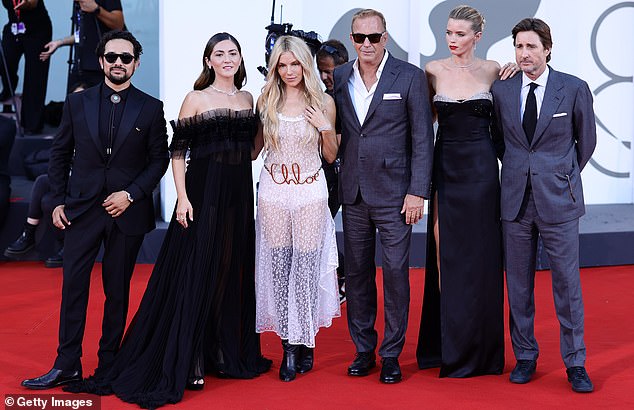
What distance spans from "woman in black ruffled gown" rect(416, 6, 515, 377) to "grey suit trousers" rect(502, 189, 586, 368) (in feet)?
0.38

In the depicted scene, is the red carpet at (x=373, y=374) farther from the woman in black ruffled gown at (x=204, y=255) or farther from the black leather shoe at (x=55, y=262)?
the black leather shoe at (x=55, y=262)

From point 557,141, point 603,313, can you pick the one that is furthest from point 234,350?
point 603,313

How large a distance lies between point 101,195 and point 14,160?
16.3 feet

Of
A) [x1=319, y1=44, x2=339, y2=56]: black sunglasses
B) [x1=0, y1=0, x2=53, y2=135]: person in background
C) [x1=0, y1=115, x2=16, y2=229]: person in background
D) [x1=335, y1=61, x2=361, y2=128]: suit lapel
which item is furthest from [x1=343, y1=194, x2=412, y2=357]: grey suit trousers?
[x1=0, y1=0, x2=53, y2=135]: person in background

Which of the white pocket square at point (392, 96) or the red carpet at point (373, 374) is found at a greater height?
the white pocket square at point (392, 96)

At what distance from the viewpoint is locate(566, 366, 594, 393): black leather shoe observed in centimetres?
453

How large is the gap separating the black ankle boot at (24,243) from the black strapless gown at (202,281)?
3013 millimetres

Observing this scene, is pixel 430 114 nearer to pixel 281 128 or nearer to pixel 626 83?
pixel 281 128

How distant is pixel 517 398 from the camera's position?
14.6ft

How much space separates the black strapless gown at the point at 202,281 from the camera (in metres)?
4.58

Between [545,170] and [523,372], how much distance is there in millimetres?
959

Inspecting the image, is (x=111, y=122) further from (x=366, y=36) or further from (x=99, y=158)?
(x=366, y=36)

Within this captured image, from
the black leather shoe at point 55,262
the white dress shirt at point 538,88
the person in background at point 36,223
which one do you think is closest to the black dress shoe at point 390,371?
the white dress shirt at point 538,88

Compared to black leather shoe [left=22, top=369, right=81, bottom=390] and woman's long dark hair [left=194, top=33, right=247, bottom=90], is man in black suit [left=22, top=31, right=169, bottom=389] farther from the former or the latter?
woman's long dark hair [left=194, top=33, right=247, bottom=90]
